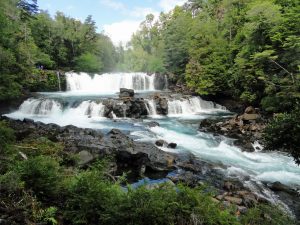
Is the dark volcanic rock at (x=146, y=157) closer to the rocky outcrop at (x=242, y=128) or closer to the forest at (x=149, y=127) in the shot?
the forest at (x=149, y=127)

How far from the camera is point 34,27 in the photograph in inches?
1784

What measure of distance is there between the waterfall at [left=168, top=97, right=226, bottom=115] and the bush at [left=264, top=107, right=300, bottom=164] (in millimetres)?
18944

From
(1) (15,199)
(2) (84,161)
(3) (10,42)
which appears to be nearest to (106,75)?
(3) (10,42)

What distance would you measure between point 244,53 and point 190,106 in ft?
23.1

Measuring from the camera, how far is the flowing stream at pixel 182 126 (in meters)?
13.4

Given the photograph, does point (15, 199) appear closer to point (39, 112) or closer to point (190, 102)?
point (39, 112)

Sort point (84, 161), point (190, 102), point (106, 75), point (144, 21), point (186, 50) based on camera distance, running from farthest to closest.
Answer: point (144, 21)
point (106, 75)
point (186, 50)
point (190, 102)
point (84, 161)

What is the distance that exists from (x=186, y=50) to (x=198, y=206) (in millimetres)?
35165

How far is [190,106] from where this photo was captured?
28.8 metres

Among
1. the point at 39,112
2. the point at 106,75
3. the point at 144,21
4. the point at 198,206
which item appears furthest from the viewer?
the point at 144,21

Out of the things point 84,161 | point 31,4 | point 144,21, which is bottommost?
point 84,161

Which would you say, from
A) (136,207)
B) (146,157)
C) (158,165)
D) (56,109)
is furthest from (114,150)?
(56,109)

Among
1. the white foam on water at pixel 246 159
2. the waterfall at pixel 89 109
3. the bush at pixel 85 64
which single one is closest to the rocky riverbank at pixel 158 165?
the white foam on water at pixel 246 159

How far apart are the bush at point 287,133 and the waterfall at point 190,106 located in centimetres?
1894
